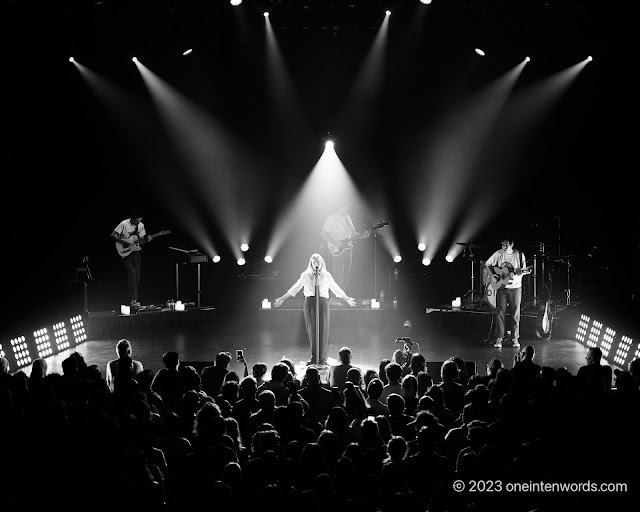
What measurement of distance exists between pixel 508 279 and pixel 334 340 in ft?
10.4

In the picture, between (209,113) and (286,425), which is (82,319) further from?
(286,425)

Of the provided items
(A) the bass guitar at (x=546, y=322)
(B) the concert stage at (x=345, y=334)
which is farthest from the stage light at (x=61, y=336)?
(A) the bass guitar at (x=546, y=322)

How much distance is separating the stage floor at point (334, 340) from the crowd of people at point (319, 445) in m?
3.88

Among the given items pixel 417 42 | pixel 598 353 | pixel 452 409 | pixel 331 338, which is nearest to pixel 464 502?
pixel 452 409

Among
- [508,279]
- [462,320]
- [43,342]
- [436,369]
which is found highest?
[508,279]

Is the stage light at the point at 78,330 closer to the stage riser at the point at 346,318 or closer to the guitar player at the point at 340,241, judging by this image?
the stage riser at the point at 346,318

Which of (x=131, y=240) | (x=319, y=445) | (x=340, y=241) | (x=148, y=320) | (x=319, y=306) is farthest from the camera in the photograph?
(x=340, y=241)

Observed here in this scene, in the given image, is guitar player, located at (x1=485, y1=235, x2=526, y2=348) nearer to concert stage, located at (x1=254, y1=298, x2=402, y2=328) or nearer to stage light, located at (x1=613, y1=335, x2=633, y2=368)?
stage light, located at (x1=613, y1=335, x2=633, y2=368)

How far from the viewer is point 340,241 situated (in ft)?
54.4

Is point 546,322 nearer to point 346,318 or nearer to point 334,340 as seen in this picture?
point 334,340

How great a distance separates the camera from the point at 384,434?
227 inches

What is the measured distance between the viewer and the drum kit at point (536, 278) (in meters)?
15.4

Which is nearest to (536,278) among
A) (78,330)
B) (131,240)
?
(131,240)

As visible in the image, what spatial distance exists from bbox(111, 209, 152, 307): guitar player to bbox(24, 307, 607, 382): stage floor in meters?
0.83
